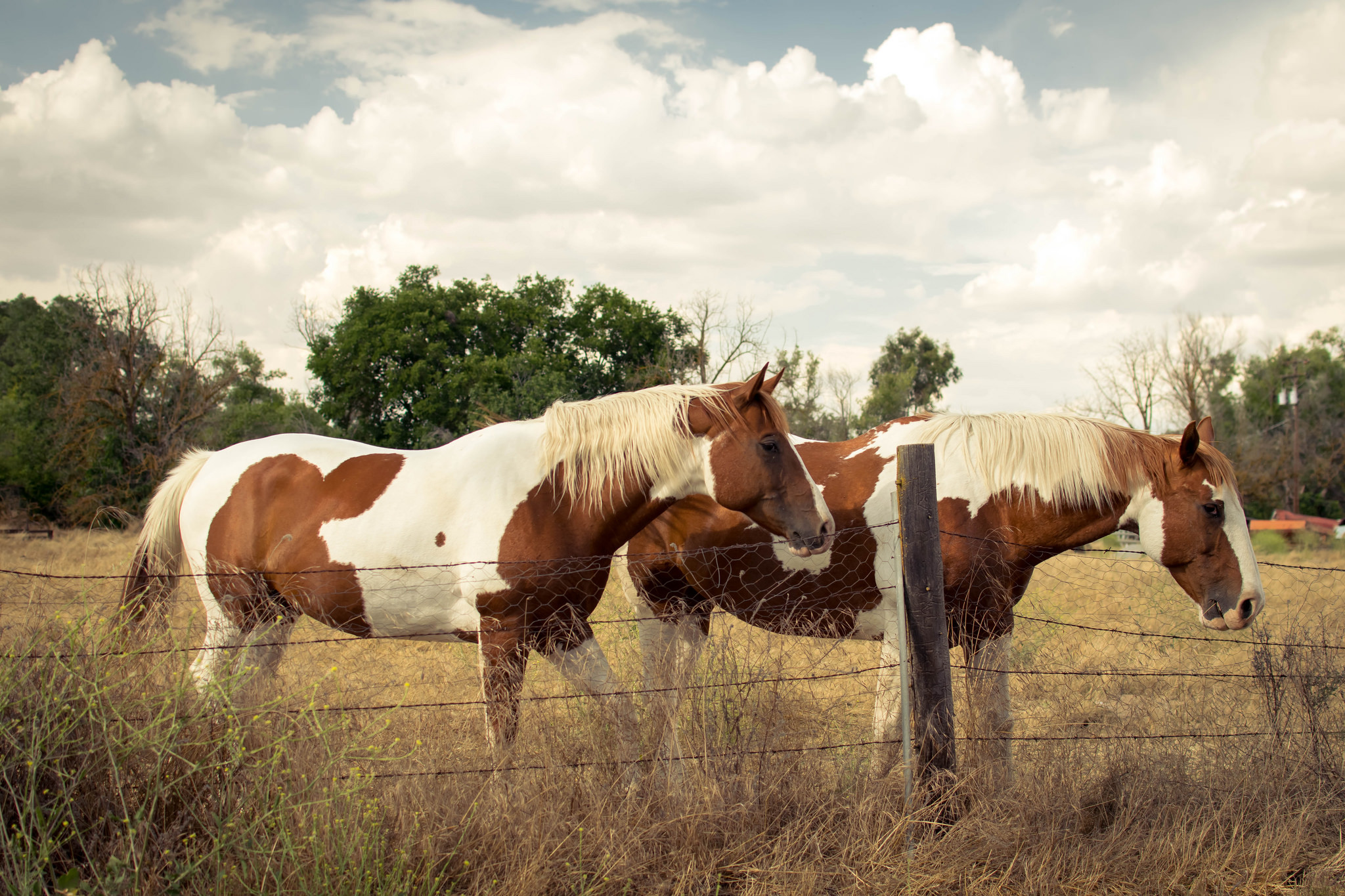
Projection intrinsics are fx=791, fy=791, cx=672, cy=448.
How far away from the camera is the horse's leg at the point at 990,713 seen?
2.98 metres

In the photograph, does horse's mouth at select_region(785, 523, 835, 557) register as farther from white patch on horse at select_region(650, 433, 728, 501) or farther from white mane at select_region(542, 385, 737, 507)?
white mane at select_region(542, 385, 737, 507)

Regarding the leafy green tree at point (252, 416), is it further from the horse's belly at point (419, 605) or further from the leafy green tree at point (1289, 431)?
the leafy green tree at point (1289, 431)

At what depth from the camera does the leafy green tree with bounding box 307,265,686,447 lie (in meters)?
27.8

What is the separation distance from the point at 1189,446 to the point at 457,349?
28574 millimetres

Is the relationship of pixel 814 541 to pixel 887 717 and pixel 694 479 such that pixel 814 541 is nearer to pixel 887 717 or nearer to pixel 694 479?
pixel 694 479

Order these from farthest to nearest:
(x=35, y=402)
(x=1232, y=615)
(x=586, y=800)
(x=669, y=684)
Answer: (x=35, y=402) < (x=1232, y=615) < (x=669, y=684) < (x=586, y=800)

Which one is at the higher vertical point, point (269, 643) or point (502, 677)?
point (269, 643)

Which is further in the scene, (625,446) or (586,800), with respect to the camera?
(625,446)

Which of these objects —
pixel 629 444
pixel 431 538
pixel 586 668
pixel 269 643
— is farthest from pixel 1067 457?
pixel 269 643

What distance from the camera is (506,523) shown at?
346 cm

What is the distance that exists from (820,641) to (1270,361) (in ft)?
166

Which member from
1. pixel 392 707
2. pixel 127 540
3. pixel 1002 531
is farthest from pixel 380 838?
pixel 127 540

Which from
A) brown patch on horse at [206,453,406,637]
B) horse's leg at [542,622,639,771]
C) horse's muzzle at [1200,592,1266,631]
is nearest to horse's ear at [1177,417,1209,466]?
horse's muzzle at [1200,592,1266,631]

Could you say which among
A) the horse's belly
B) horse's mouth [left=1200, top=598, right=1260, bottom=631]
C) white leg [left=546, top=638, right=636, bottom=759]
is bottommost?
white leg [left=546, top=638, right=636, bottom=759]
